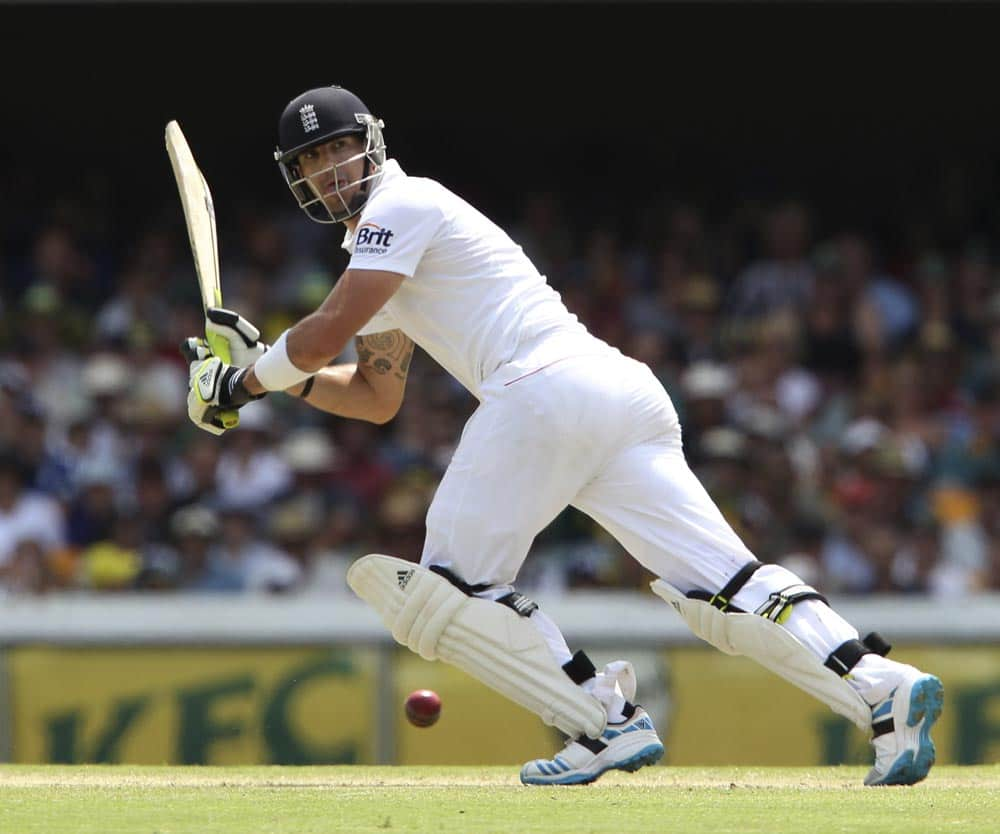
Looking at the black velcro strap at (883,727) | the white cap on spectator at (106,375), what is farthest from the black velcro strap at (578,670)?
the white cap on spectator at (106,375)

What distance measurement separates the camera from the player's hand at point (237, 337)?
188 inches

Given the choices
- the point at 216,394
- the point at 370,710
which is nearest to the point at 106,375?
the point at 370,710

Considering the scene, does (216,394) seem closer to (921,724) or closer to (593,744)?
(593,744)

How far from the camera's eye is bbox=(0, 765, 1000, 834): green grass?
3.62 meters

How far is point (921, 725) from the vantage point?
429 cm

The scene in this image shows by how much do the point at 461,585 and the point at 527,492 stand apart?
26 centimetres

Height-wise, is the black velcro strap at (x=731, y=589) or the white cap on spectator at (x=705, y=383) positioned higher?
the black velcro strap at (x=731, y=589)

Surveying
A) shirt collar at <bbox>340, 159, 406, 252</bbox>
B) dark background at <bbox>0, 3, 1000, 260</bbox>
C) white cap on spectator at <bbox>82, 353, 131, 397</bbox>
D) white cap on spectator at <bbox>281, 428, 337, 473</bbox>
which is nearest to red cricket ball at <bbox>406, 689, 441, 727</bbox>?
shirt collar at <bbox>340, 159, 406, 252</bbox>

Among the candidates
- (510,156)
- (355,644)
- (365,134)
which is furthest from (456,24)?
(365,134)

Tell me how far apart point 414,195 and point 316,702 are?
12.1 feet

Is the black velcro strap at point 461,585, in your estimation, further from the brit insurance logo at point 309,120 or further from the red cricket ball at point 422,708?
the brit insurance logo at point 309,120

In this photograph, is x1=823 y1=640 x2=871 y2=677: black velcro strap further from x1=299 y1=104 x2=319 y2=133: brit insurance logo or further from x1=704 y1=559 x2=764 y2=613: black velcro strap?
x1=299 y1=104 x2=319 y2=133: brit insurance logo

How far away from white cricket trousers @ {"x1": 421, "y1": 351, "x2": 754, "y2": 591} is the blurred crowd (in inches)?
154

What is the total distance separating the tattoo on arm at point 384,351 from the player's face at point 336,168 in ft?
1.38
